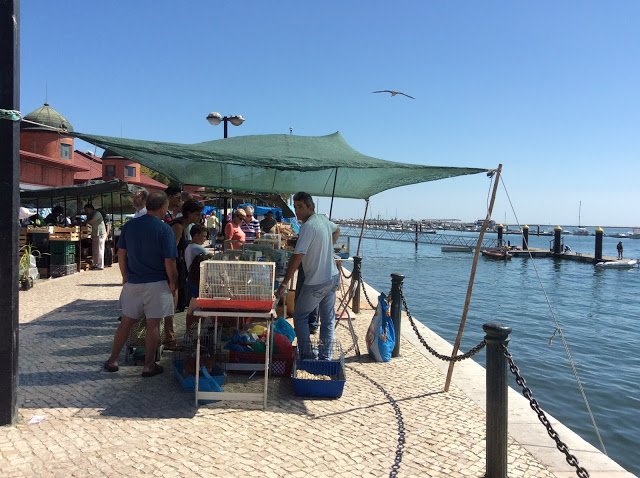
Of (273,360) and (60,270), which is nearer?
(273,360)

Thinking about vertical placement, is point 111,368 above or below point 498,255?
above

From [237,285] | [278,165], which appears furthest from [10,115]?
[278,165]

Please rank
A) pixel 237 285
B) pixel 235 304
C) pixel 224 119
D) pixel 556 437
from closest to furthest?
pixel 556 437 → pixel 235 304 → pixel 237 285 → pixel 224 119

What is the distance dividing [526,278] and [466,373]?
28.6 meters

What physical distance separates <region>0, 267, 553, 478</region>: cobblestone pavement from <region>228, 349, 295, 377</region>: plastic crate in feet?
0.34

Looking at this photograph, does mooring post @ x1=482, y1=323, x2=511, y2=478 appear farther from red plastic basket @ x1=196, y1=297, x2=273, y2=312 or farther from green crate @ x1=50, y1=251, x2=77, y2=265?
green crate @ x1=50, y1=251, x2=77, y2=265

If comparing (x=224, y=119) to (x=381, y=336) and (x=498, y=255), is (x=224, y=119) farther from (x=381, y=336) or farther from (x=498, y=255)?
(x=498, y=255)

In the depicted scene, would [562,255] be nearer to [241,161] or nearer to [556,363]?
[556,363]

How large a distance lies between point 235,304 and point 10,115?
2.28 m

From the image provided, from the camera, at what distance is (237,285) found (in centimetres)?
448

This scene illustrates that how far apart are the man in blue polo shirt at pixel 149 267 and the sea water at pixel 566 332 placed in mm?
3568

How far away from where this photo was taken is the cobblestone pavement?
338 centimetres

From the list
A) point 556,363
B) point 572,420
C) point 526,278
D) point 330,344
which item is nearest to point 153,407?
point 330,344

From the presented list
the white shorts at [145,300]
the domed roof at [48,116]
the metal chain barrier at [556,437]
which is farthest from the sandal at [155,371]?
the domed roof at [48,116]
